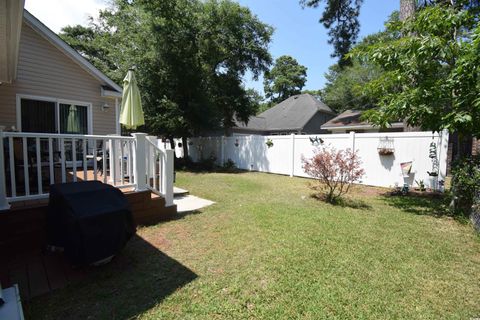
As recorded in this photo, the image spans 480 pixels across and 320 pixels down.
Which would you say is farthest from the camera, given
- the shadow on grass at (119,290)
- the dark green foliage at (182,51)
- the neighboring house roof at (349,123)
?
the neighboring house roof at (349,123)

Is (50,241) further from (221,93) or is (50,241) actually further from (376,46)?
(221,93)

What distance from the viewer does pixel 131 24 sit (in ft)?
48.5

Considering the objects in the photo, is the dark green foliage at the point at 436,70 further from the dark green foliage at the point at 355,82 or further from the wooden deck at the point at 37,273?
the dark green foliage at the point at 355,82

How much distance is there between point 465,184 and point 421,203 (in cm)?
150

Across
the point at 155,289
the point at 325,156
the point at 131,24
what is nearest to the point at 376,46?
the point at 325,156

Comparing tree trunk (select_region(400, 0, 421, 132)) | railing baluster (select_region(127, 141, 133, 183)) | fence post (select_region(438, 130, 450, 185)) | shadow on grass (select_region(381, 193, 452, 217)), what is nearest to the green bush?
shadow on grass (select_region(381, 193, 452, 217))

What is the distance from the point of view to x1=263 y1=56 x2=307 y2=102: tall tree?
40500 mm

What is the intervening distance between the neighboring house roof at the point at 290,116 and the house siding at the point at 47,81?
46.8 feet

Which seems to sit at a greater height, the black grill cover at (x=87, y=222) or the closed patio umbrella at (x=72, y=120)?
the closed patio umbrella at (x=72, y=120)

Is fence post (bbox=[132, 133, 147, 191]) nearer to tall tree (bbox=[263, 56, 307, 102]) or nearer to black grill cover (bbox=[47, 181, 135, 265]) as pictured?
black grill cover (bbox=[47, 181, 135, 265])

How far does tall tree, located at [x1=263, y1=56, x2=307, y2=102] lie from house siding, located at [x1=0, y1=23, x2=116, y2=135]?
35.7 metres

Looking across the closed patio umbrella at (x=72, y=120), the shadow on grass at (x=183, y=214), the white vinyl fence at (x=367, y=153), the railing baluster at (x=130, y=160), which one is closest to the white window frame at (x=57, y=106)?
the closed patio umbrella at (x=72, y=120)

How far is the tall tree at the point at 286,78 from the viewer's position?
133 ft

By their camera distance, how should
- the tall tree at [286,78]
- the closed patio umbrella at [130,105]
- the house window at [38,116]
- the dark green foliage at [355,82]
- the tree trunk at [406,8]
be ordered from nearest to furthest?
the closed patio umbrella at [130,105] → the house window at [38,116] → the tree trunk at [406,8] → the dark green foliage at [355,82] → the tall tree at [286,78]
